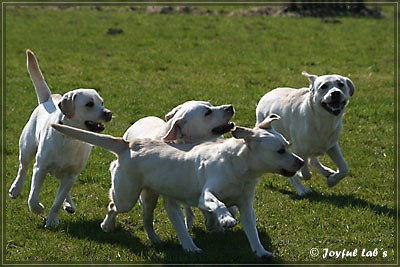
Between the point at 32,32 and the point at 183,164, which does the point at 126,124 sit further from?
the point at 32,32

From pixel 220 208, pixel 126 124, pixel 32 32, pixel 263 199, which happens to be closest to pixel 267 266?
pixel 220 208

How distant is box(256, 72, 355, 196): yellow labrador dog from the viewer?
8.78 m

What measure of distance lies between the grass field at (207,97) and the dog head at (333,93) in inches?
41.7

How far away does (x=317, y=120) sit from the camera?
9.03m

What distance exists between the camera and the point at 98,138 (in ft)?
23.4

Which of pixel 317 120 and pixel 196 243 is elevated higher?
pixel 317 120

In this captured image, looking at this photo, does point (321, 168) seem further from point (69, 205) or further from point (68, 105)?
point (68, 105)

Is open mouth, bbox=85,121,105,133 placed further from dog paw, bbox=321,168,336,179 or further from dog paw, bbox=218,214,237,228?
dog paw, bbox=321,168,336,179

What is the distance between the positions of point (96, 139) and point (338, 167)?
3249mm

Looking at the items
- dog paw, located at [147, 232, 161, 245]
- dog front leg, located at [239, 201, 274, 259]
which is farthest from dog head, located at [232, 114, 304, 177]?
dog paw, located at [147, 232, 161, 245]

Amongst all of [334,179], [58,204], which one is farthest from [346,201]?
[58,204]

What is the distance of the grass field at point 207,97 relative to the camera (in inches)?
294

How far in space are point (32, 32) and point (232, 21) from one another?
5.90 metres

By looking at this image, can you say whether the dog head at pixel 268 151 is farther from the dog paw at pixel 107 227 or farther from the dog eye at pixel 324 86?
the dog eye at pixel 324 86
